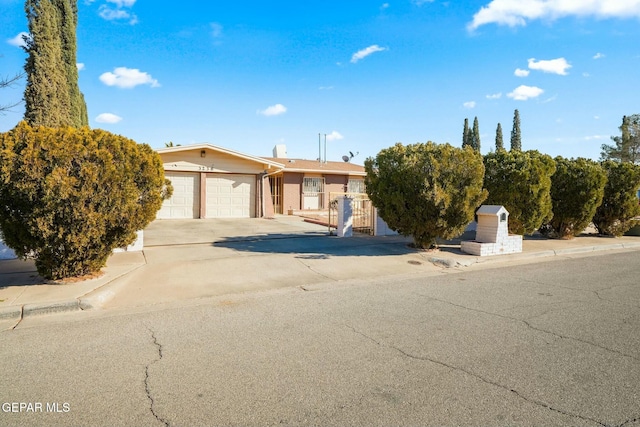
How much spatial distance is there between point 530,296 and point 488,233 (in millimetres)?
4717

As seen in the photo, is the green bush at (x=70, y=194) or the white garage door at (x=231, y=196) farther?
the white garage door at (x=231, y=196)

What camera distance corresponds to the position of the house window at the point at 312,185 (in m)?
24.4

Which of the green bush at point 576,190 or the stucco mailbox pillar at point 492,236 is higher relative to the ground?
the green bush at point 576,190

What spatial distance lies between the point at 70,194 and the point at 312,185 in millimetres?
19221

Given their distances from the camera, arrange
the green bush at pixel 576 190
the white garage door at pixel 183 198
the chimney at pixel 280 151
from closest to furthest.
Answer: the green bush at pixel 576 190 < the white garage door at pixel 183 198 < the chimney at pixel 280 151

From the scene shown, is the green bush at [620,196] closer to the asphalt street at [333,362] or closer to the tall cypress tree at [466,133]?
the asphalt street at [333,362]

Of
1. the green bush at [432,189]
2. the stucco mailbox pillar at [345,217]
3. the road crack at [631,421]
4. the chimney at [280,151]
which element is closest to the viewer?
the road crack at [631,421]

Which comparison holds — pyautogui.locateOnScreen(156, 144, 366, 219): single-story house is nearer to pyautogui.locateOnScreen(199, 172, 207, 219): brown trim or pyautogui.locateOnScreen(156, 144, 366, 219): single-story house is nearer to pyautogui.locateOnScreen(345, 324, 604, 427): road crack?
pyautogui.locateOnScreen(199, 172, 207, 219): brown trim

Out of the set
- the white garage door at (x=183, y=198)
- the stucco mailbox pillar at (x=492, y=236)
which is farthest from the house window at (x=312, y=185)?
the stucco mailbox pillar at (x=492, y=236)

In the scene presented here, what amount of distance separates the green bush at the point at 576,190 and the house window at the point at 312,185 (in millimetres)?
13961

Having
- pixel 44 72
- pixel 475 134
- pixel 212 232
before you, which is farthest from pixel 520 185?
pixel 475 134

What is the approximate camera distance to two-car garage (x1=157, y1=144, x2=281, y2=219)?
18.3 meters

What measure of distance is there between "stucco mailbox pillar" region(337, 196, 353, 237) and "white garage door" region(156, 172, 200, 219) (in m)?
8.67

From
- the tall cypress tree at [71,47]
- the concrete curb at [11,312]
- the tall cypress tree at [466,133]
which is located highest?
the tall cypress tree at [466,133]
